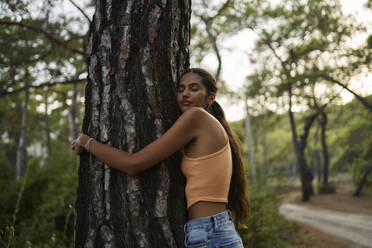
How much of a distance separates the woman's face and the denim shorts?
82 centimetres

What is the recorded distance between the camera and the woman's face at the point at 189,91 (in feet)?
7.66

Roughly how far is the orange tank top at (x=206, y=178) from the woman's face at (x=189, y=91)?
432mm

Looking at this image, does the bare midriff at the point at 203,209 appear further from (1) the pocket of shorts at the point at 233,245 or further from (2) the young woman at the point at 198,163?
(1) the pocket of shorts at the point at 233,245

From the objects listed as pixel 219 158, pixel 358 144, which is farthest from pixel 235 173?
pixel 358 144

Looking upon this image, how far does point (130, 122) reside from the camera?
213 cm

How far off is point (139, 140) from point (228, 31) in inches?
613

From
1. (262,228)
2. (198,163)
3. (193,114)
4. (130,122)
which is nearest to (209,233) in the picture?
(198,163)

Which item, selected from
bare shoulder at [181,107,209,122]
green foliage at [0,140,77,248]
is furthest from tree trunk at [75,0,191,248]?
green foliage at [0,140,77,248]

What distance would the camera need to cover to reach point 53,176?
840 centimetres

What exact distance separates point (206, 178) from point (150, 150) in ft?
1.36

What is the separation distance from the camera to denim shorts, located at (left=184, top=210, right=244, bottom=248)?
2.02 m

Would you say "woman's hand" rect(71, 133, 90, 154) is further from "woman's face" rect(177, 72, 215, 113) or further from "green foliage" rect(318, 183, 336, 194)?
"green foliage" rect(318, 183, 336, 194)

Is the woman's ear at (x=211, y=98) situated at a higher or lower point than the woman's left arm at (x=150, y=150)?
higher

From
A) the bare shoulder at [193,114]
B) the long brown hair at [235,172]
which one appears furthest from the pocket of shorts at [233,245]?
the bare shoulder at [193,114]
